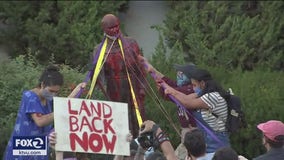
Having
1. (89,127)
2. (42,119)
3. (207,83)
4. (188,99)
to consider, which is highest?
(207,83)

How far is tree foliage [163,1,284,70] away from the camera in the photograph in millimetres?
12445

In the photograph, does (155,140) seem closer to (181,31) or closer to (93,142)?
(93,142)

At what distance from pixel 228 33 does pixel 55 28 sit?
9.69ft

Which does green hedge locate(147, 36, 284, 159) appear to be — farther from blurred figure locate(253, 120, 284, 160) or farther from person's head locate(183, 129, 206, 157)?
person's head locate(183, 129, 206, 157)

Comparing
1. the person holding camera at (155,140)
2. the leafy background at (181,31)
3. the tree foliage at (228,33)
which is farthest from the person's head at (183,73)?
the tree foliage at (228,33)

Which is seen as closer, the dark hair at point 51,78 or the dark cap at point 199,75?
the dark hair at point 51,78

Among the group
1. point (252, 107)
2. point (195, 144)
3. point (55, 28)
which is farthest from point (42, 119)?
point (55, 28)

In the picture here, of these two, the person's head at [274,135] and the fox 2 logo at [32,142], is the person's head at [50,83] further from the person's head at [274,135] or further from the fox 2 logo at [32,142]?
the person's head at [274,135]

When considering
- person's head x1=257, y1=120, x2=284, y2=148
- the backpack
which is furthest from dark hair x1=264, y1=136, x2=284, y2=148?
the backpack

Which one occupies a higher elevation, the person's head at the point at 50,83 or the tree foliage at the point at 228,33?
the tree foliage at the point at 228,33

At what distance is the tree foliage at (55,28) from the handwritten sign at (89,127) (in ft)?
21.1

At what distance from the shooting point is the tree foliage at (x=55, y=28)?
12.6 m

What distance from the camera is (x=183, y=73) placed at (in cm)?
706

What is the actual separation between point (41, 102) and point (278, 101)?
3742 millimetres
